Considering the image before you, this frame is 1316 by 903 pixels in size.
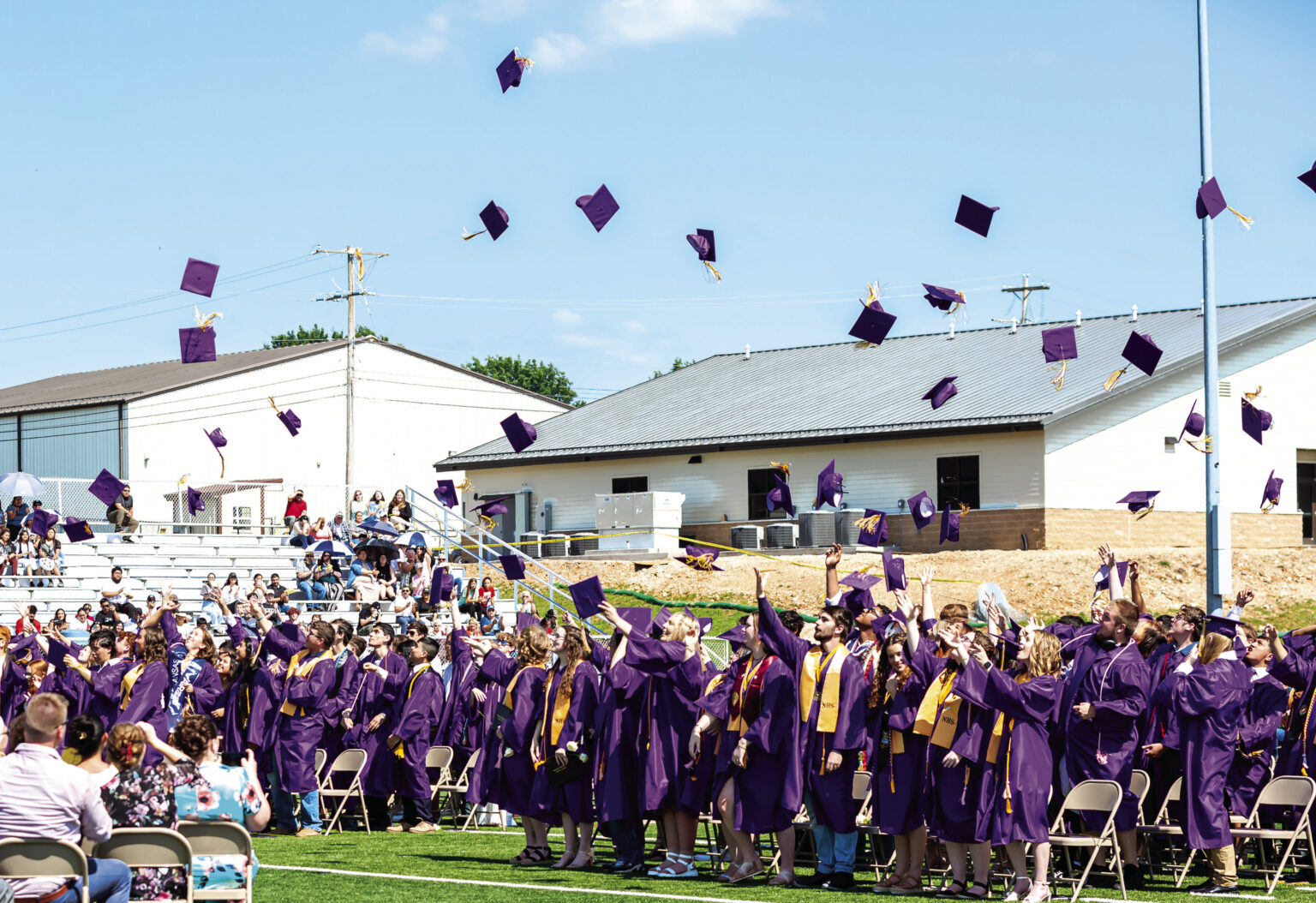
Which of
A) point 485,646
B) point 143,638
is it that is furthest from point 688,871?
point 143,638

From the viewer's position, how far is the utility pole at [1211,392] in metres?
17.7

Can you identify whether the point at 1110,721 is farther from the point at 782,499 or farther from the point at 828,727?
the point at 782,499

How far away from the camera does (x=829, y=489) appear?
3031cm

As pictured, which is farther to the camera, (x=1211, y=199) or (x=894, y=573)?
(x=1211, y=199)

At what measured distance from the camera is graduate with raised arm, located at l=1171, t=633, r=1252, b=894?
9.51 meters

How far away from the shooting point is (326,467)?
4722 cm

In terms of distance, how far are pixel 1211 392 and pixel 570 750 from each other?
35.0 feet

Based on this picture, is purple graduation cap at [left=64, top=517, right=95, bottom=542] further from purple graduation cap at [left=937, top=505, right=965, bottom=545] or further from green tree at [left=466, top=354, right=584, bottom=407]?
green tree at [left=466, top=354, right=584, bottom=407]

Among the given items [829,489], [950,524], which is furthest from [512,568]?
[950,524]

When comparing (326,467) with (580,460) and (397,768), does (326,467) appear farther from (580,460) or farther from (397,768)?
(397,768)

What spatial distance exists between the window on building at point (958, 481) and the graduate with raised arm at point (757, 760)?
73.2 feet

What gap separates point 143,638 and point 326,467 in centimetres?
3513

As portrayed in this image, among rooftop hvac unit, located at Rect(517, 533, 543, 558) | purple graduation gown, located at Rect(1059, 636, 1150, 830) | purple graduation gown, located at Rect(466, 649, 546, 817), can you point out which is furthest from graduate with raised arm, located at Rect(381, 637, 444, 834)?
Answer: rooftop hvac unit, located at Rect(517, 533, 543, 558)

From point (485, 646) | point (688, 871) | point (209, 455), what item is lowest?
point (688, 871)
